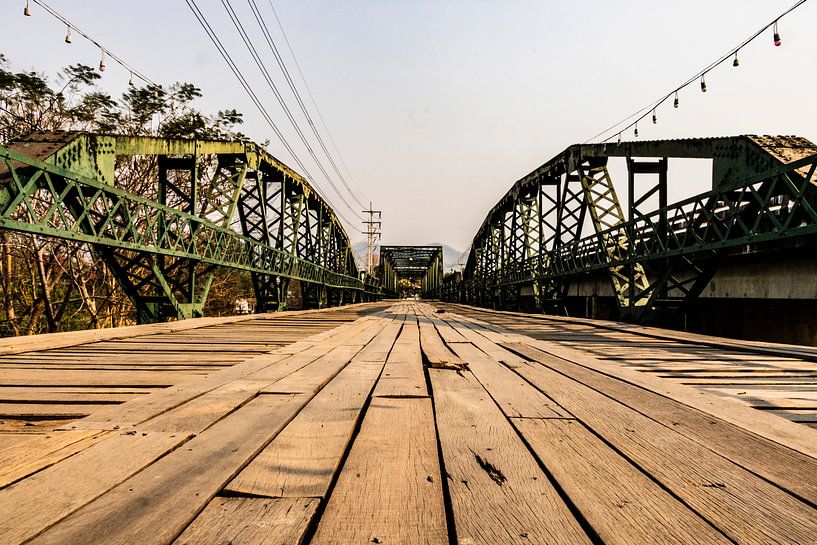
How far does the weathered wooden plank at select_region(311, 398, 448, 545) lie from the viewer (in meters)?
1.07

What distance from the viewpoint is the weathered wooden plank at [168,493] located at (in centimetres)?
105

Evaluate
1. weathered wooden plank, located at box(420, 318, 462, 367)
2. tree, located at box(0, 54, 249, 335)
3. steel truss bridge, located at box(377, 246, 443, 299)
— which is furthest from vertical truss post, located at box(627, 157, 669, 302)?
steel truss bridge, located at box(377, 246, 443, 299)

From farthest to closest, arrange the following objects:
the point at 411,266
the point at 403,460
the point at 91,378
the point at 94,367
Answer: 1. the point at 411,266
2. the point at 94,367
3. the point at 91,378
4. the point at 403,460

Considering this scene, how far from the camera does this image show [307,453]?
1604 millimetres

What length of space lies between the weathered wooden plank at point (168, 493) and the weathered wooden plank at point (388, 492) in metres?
0.39

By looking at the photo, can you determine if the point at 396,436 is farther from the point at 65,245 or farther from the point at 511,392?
the point at 65,245

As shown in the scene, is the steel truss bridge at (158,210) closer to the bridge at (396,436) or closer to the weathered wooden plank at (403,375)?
the bridge at (396,436)

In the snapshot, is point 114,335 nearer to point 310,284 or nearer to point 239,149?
point 239,149

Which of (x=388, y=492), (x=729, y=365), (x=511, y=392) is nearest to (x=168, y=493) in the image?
(x=388, y=492)

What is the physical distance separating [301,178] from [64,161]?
14263 mm

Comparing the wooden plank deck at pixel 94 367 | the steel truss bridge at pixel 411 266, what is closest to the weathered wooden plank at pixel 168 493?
the wooden plank deck at pixel 94 367

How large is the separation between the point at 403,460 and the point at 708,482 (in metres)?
1.05

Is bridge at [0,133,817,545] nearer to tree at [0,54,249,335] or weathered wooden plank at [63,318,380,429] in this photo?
weathered wooden plank at [63,318,380,429]

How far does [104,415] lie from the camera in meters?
2.08
